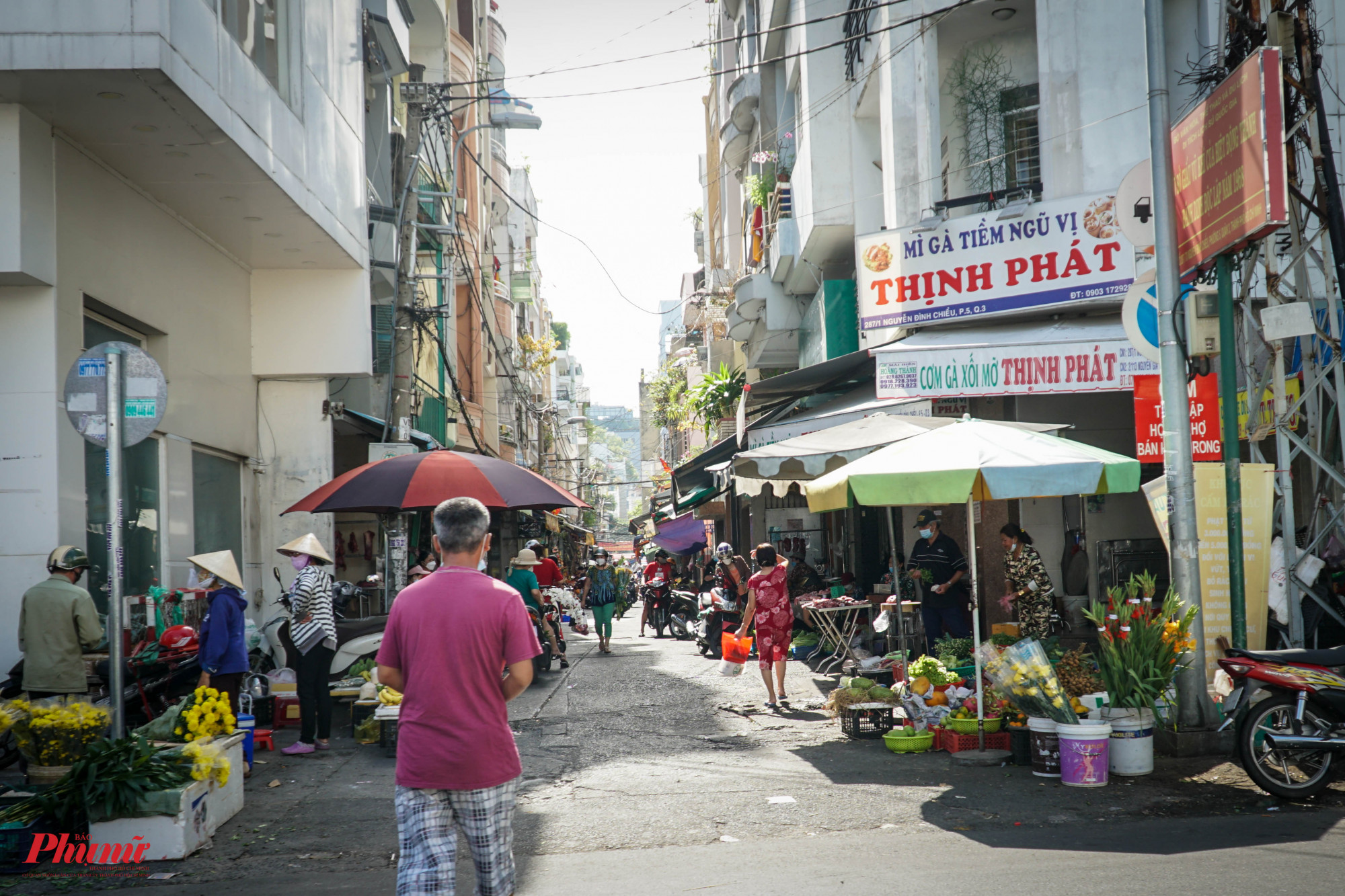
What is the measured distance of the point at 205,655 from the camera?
8.60 metres

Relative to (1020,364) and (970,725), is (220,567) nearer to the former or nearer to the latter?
(970,725)

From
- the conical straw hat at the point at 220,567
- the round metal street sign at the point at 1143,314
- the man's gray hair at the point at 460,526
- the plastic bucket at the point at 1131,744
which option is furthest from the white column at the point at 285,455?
the man's gray hair at the point at 460,526

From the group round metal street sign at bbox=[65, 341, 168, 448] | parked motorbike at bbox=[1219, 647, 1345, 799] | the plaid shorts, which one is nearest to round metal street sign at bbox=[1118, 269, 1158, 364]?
parked motorbike at bbox=[1219, 647, 1345, 799]

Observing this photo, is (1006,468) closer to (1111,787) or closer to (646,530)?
(1111,787)

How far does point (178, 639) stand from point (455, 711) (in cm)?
665

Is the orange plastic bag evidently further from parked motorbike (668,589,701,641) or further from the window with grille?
parked motorbike (668,589,701,641)

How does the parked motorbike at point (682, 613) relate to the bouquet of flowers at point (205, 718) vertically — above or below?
below

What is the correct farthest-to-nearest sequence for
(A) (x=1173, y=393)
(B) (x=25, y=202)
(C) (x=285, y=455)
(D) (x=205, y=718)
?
1. (C) (x=285, y=455)
2. (A) (x=1173, y=393)
3. (B) (x=25, y=202)
4. (D) (x=205, y=718)

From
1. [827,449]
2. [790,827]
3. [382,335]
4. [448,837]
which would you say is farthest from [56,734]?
[382,335]

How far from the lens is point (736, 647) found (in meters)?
11.1

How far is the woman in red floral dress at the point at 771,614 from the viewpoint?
10805mm

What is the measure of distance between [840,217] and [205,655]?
40.5 ft

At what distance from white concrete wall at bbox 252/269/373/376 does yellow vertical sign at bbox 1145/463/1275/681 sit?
1005 cm

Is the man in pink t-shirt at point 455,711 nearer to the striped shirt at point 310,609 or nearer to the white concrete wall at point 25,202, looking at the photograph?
the striped shirt at point 310,609
